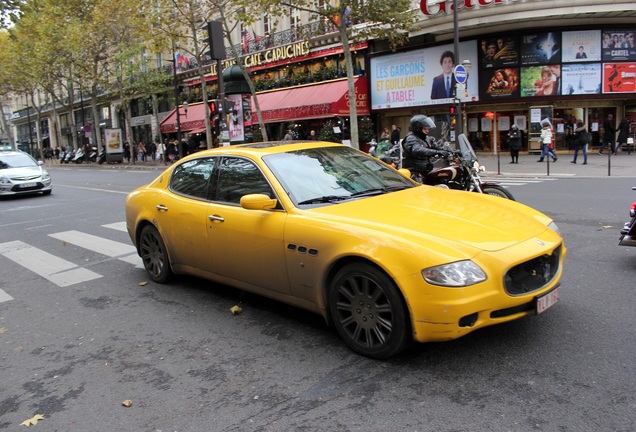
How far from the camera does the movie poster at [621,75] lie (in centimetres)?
A: 2327

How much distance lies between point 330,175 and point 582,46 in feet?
76.7

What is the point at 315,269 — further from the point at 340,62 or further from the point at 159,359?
the point at 340,62

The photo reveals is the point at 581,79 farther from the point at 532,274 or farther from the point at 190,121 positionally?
the point at 190,121

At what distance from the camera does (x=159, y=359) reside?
4.04m

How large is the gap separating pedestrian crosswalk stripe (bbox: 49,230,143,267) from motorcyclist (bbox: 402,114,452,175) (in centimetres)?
429

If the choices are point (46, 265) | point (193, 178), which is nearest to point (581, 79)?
point (193, 178)

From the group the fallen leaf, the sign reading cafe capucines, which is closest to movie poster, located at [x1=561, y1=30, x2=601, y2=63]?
the sign reading cafe capucines

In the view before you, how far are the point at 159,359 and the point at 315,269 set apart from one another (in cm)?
142

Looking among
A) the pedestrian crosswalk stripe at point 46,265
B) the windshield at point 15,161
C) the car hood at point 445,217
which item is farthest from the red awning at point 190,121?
A: the car hood at point 445,217

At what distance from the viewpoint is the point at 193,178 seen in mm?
5547

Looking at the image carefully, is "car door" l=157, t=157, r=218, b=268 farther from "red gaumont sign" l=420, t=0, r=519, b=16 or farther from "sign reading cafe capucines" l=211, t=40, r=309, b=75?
"sign reading cafe capucines" l=211, t=40, r=309, b=75

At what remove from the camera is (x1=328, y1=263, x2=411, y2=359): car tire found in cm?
350

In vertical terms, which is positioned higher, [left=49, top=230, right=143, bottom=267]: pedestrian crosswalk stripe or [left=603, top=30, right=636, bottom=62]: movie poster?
[left=603, top=30, right=636, bottom=62]: movie poster

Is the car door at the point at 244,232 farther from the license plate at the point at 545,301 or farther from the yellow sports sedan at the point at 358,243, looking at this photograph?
the license plate at the point at 545,301
